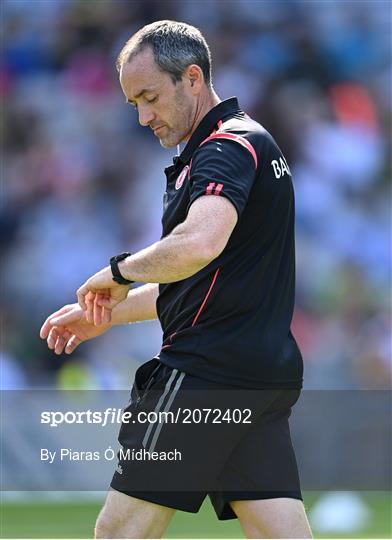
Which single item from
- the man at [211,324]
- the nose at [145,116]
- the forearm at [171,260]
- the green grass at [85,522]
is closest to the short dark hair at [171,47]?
the man at [211,324]

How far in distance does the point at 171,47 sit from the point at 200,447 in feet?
4.74

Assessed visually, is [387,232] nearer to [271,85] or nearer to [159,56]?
[271,85]

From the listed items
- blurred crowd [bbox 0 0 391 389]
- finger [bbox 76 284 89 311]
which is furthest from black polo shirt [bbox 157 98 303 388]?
blurred crowd [bbox 0 0 391 389]

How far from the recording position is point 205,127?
4191 mm

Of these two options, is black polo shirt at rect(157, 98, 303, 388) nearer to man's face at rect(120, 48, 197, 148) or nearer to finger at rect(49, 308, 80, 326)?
man's face at rect(120, 48, 197, 148)

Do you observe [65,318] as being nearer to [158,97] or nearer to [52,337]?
[52,337]

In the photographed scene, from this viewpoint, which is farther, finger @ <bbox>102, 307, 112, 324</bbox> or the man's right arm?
the man's right arm

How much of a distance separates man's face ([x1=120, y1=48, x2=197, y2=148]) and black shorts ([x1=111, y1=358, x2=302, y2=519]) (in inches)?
34.7

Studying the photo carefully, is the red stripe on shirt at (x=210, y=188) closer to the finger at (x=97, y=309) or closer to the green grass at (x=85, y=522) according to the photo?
the finger at (x=97, y=309)

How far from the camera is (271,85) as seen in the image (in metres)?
11.4

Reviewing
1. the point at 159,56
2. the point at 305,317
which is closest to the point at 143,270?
the point at 159,56

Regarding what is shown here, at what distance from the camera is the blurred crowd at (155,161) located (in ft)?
33.8

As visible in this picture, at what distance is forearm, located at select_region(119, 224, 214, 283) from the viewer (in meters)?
3.76

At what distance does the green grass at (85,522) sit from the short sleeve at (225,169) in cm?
405
